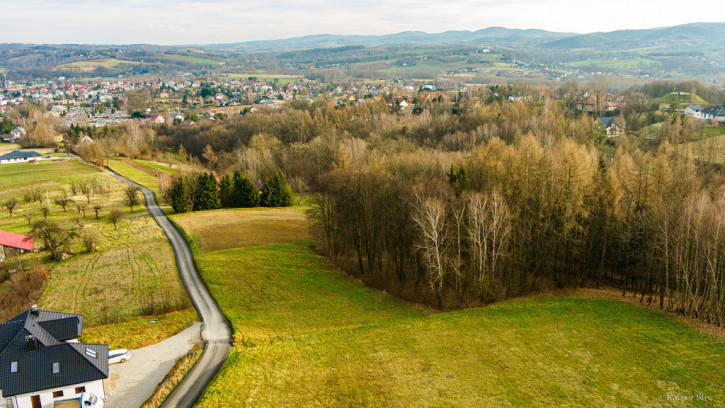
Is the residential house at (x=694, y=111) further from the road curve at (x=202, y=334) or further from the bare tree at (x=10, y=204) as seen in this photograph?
the bare tree at (x=10, y=204)

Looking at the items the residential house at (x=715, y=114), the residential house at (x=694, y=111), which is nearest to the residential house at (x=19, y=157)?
the residential house at (x=715, y=114)

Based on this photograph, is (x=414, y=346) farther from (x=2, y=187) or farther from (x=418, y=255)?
(x=2, y=187)

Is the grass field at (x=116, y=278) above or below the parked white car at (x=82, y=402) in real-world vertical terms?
below

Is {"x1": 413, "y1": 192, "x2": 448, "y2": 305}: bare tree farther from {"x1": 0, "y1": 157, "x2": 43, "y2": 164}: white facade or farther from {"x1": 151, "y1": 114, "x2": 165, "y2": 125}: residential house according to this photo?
{"x1": 151, "y1": 114, "x2": 165, "y2": 125}: residential house

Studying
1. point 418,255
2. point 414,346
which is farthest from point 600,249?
point 414,346

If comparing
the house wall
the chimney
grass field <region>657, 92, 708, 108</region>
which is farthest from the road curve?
grass field <region>657, 92, 708, 108</region>

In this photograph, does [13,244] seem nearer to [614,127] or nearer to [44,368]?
[44,368]
